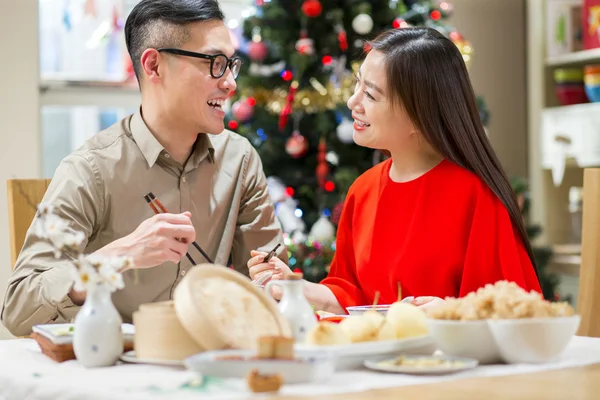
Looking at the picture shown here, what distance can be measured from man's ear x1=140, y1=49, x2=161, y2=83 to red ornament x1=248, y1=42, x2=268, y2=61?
5.96 ft

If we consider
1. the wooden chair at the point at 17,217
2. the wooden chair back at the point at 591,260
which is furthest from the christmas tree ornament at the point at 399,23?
the wooden chair at the point at 17,217

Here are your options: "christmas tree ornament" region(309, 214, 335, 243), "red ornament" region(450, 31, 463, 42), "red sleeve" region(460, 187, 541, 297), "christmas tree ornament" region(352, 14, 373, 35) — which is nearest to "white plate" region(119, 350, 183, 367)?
"red sleeve" region(460, 187, 541, 297)

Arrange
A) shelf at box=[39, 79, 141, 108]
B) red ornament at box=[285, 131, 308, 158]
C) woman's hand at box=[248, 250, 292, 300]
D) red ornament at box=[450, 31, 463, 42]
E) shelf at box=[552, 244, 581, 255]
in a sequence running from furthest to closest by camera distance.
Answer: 1. shelf at box=[552, 244, 581, 255]
2. shelf at box=[39, 79, 141, 108]
3. red ornament at box=[450, 31, 463, 42]
4. red ornament at box=[285, 131, 308, 158]
5. woman's hand at box=[248, 250, 292, 300]

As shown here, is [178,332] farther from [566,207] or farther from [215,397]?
[566,207]

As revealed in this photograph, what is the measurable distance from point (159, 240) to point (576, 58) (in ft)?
12.0

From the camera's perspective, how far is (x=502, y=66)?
18.1ft

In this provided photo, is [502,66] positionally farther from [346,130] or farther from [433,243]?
[433,243]

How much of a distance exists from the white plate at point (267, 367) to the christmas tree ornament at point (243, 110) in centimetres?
286

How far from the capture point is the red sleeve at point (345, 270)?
6.62 ft

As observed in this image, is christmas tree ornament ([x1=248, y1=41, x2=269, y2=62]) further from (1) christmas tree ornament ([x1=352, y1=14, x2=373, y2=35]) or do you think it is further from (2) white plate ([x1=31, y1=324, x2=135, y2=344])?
(2) white plate ([x1=31, y1=324, x2=135, y2=344])

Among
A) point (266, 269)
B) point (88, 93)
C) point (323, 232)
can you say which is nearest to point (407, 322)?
point (266, 269)

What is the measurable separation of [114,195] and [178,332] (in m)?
0.84

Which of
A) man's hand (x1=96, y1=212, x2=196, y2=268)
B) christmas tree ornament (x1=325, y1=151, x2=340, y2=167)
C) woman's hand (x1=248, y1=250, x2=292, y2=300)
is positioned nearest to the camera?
man's hand (x1=96, y1=212, x2=196, y2=268)

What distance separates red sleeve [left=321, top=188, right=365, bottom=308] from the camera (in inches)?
79.4
